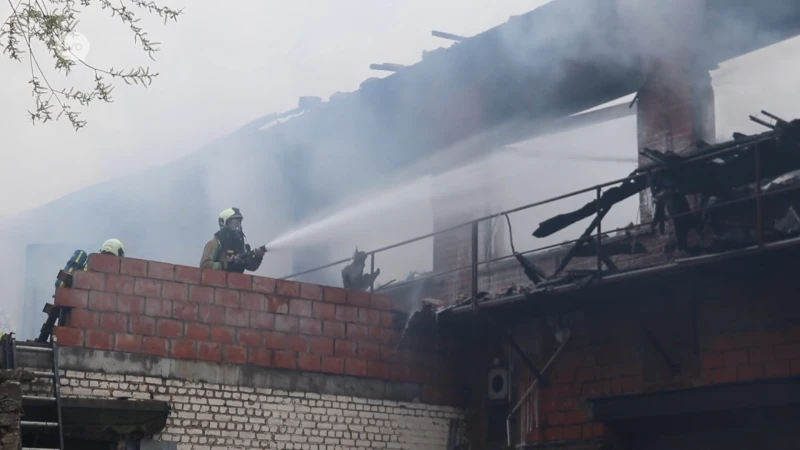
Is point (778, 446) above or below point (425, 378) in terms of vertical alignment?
below

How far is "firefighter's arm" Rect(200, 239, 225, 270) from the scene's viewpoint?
1159 centimetres

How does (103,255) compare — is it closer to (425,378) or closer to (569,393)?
(425,378)

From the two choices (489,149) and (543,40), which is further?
(489,149)

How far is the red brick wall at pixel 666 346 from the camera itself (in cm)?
922

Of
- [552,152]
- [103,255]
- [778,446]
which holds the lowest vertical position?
[778,446]

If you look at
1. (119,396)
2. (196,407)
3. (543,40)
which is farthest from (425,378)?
(543,40)

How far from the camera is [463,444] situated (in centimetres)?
1206

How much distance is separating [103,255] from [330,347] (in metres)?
2.53

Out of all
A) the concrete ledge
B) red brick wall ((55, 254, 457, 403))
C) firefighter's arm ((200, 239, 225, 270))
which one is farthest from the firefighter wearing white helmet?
the concrete ledge

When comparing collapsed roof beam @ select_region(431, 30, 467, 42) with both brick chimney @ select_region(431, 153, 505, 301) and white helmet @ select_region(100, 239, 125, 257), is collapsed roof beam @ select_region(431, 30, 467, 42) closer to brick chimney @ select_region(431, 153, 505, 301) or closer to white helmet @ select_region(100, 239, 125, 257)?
brick chimney @ select_region(431, 153, 505, 301)

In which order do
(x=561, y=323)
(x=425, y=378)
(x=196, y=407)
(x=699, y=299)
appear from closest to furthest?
(x=699, y=299) < (x=196, y=407) < (x=561, y=323) < (x=425, y=378)

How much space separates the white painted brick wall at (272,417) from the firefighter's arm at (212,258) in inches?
57.0

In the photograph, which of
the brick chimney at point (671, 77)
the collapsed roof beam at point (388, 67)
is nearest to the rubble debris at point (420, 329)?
the brick chimney at point (671, 77)

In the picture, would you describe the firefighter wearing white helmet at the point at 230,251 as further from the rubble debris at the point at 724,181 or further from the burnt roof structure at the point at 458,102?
the burnt roof structure at the point at 458,102
